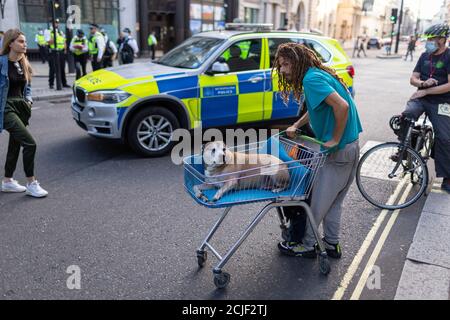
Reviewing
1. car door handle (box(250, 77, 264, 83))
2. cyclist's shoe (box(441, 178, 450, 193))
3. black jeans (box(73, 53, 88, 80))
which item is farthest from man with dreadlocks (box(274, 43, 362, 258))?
black jeans (box(73, 53, 88, 80))

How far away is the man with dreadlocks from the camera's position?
3.00m

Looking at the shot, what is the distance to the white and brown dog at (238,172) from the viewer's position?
9.70 feet

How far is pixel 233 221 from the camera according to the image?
4.27 metres

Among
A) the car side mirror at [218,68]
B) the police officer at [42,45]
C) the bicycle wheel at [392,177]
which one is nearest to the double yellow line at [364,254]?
the bicycle wheel at [392,177]

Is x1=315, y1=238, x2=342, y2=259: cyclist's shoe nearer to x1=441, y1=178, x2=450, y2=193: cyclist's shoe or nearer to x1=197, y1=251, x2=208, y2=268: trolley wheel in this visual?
x1=197, y1=251, x2=208, y2=268: trolley wheel

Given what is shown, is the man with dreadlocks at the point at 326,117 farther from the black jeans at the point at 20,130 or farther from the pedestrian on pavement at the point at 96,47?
the pedestrian on pavement at the point at 96,47

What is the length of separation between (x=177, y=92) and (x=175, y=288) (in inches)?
142

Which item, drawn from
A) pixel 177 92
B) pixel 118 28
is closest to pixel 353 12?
pixel 118 28

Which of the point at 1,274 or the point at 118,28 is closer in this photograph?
the point at 1,274

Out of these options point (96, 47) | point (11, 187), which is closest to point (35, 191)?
point (11, 187)

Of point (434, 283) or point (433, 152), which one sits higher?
point (433, 152)

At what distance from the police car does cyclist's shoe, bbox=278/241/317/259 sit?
3.20 metres

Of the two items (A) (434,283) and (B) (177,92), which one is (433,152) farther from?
(B) (177,92)

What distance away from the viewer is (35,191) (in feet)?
15.6
